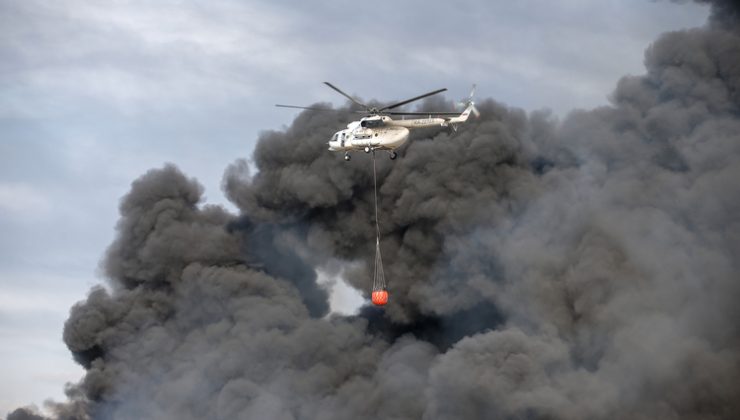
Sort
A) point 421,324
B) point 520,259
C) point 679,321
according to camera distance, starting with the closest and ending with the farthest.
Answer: point 679,321
point 520,259
point 421,324

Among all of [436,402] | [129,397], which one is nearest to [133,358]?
[129,397]

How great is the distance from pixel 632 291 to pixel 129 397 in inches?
→ 1713

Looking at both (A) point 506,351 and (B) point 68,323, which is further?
(B) point 68,323

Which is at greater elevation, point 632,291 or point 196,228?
point 196,228

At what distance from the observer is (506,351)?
99.6m

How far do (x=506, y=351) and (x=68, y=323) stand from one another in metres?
40.0

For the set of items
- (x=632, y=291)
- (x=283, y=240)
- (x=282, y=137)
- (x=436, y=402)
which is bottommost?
(x=436, y=402)

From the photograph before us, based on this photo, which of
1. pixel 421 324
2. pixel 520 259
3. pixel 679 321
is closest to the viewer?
pixel 679 321

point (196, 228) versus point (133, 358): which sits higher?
point (196, 228)

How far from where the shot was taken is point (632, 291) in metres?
98.1

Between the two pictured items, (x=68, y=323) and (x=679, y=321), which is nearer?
(x=679, y=321)

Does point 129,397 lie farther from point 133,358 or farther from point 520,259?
point 520,259

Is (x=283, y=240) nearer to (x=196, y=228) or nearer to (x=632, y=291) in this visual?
(x=196, y=228)

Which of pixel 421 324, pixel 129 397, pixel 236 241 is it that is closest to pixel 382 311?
pixel 421 324
